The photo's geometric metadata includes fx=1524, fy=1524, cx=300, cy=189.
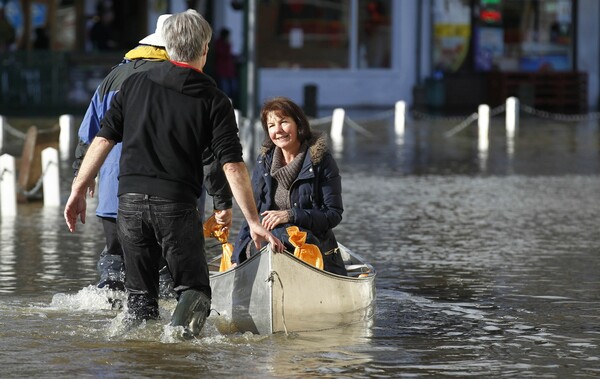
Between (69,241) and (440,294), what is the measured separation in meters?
3.88

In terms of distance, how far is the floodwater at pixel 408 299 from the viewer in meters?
7.59

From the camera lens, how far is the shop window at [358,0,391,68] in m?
37.5

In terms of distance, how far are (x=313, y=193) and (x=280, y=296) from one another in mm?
906

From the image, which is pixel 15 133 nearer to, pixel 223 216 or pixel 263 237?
pixel 223 216

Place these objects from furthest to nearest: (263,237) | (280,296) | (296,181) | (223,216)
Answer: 1. (296,181)
2. (223,216)
3. (280,296)
4. (263,237)

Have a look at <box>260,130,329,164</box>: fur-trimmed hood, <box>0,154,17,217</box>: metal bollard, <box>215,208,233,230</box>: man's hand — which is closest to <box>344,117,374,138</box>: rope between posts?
<box>0,154,17,217</box>: metal bollard

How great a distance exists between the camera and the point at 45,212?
581 inches

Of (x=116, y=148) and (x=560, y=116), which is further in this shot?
(x=560, y=116)

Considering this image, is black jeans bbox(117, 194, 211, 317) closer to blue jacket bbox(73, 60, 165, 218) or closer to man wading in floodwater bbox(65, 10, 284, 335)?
man wading in floodwater bbox(65, 10, 284, 335)

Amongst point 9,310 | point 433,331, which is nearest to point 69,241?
point 9,310

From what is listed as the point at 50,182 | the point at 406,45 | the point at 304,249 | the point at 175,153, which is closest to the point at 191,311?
the point at 175,153

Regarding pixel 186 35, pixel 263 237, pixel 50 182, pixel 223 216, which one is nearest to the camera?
pixel 186 35

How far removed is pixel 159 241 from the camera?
7.78 meters

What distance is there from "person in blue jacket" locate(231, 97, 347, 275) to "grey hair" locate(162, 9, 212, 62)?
1082mm
